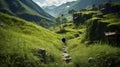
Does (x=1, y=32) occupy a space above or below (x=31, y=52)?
above

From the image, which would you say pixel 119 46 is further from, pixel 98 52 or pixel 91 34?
pixel 91 34

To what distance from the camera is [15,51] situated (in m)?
72.2

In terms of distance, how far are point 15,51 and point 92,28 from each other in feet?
153

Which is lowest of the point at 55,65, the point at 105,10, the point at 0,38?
the point at 55,65

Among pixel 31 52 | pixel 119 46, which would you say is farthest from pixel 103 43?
pixel 31 52

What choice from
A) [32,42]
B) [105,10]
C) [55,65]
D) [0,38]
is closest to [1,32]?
[0,38]

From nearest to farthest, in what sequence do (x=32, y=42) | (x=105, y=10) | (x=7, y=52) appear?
(x=7, y=52) < (x=32, y=42) < (x=105, y=10)

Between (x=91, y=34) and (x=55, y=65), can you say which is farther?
(x=91, y=34)

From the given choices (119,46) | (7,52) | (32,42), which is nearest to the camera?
(7,52)

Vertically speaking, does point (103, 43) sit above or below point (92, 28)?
below

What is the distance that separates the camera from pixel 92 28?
107125 mm

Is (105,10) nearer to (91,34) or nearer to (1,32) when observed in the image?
(91,34)

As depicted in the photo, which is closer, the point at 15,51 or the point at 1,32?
the point at 15,51

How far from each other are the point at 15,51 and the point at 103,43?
35648 millimetres
